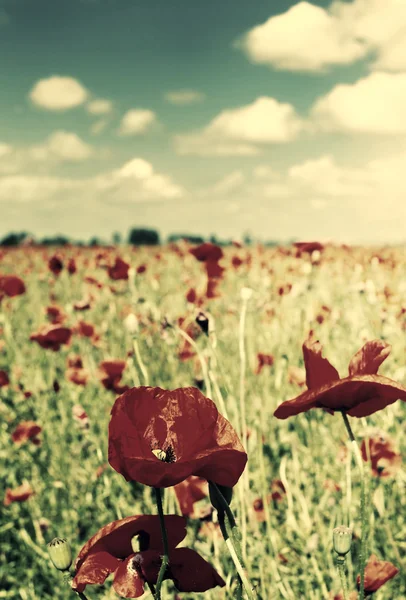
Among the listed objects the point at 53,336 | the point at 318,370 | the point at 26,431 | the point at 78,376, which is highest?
the point at 318,370

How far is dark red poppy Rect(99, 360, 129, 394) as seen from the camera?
1666 mm

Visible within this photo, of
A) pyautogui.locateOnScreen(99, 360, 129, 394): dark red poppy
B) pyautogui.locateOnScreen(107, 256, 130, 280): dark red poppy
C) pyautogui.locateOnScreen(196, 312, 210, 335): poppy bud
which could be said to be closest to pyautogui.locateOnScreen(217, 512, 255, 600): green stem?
pyautogui.locateOnScreen(196, 312, 210, 335): poppy bud

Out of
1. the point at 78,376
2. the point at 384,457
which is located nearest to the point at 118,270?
the point at 78,376

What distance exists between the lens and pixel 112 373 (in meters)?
1.69

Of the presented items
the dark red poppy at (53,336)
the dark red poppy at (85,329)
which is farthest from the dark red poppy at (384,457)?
the dark red poppy at (85,329)

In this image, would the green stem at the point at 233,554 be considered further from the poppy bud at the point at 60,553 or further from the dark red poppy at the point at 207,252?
the dark red poppy at the point at 207,252

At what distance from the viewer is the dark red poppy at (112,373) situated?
1666 mm

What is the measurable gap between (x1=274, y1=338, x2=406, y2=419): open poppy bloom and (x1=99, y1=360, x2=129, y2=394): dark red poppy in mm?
1075

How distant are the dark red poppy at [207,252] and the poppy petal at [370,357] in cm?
129

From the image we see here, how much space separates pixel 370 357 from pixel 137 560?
1.02 feet

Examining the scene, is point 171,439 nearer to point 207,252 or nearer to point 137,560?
point 137,560

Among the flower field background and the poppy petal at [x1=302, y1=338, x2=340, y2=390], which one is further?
the flower field background

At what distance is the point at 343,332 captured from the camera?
3.13m

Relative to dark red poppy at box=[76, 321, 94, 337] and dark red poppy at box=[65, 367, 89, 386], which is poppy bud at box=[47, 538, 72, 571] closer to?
dark red poppy at box=[65, 367, 89, 386]
